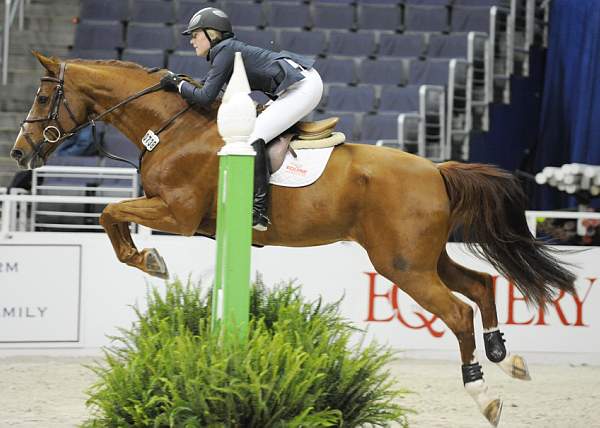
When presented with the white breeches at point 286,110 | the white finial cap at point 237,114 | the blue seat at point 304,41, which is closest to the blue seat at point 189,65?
the blue seat at point 304,41

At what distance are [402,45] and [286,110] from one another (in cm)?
641

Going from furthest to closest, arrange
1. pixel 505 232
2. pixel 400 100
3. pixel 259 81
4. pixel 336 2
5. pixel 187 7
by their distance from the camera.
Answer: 1. pixel 336 2
2. pixel 187 7
3. pixel 400 100
4. pixel 505 232
5. pixel 259 81

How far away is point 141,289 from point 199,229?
2473 mm

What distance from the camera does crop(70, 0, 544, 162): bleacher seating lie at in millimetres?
10375

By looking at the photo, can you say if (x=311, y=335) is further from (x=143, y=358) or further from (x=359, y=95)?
(x=359, y=95)

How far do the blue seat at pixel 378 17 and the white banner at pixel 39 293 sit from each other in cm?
534

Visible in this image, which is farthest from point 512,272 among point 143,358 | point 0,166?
point 0,166

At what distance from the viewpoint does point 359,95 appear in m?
10.4

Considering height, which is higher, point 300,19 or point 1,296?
point 300,19

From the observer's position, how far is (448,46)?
36.4 feet

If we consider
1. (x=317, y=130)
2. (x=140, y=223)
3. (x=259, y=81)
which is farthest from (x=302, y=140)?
(x=140, y=223)

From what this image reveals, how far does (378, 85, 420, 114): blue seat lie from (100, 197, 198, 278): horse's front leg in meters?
5.61

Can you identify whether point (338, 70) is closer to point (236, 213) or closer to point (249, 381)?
point (236, 213)

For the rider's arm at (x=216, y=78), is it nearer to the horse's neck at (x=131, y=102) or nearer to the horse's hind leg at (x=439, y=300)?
the horse's neck at (x=131, y=102)
